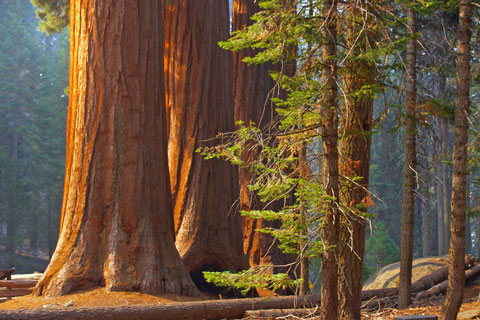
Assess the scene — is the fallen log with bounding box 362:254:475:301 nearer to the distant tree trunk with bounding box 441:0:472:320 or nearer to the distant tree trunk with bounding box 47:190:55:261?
the distant tree trunk with bounding box 441:0:472:320

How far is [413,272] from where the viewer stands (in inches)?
540

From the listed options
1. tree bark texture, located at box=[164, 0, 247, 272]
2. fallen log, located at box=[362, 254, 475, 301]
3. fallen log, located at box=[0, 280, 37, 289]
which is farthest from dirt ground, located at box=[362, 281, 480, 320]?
fallen log, located at box=[0, 280, 37, 289]

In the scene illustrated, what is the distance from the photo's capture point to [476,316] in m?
8.31

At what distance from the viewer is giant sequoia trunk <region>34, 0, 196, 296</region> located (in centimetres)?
774

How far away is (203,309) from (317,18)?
4304mm

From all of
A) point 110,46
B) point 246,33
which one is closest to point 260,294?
point 110,46

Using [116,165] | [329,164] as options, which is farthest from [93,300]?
[329,164]

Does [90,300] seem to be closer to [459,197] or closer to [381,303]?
[459,197]

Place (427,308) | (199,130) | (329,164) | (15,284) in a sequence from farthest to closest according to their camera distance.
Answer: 1. (15,284)
2. (199,130)
3. (427,308)
4. (329,164)

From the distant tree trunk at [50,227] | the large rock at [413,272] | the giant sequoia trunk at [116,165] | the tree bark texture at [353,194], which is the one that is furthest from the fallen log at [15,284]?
the distant tree trunk at [50,227]

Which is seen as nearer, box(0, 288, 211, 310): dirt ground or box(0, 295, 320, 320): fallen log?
box(0, 295, 320, 320): fallen log

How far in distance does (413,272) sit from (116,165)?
9300 millimetres

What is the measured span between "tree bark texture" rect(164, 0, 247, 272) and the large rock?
5.78m

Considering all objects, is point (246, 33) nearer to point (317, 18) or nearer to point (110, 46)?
point (317, 18)
